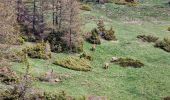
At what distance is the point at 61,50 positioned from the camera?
64.1 meters

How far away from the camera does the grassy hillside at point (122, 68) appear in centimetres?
5256

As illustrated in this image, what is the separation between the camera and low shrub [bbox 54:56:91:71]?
190 feet

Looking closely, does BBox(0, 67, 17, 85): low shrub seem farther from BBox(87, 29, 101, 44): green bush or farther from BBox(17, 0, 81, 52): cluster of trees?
BBox(87, 29, 101, 44): green bush

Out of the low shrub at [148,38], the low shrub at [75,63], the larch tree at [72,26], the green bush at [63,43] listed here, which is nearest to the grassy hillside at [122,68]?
the low shrub at [75,63]

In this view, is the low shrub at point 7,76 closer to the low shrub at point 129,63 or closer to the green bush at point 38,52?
the green bush at point 38,52

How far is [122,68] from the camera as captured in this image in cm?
6050

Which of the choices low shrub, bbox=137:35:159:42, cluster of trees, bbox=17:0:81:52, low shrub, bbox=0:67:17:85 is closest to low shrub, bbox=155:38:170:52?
low shrub, bbox=137:35:159:42

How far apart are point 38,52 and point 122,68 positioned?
10.8 metres

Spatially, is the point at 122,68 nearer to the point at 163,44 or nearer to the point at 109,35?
the point at 109,35

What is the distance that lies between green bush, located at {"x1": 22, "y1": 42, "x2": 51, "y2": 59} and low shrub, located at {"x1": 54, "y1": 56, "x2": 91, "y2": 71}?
216 cm

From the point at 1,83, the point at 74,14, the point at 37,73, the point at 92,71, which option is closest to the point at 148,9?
the point at 74,14

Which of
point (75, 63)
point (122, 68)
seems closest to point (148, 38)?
point (122, 68)

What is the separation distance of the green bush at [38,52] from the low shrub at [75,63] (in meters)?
2.16

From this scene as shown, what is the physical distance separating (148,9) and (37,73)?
137 feet
